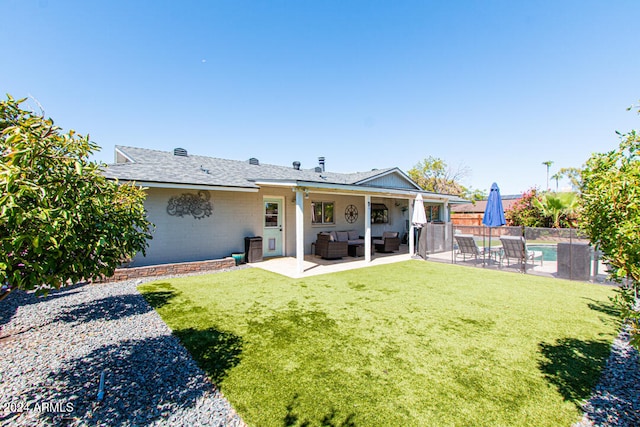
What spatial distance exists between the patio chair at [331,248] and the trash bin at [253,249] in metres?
2.77

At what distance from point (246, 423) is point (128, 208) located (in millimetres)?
2753

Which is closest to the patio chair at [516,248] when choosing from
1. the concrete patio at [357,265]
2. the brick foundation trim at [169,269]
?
the concrete patio at [357,265]

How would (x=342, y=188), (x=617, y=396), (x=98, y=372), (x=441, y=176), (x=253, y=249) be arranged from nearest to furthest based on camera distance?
1. (x=617, y=396)
2. (x=98, y=372)
3. (x=342, y=188)
4. (x=253, y=249)
5. (x=441, y=176)

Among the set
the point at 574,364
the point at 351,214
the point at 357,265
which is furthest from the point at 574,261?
the point at 351,214

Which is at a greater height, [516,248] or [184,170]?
[184,170]

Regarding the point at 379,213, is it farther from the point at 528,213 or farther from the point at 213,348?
the point at 528,213

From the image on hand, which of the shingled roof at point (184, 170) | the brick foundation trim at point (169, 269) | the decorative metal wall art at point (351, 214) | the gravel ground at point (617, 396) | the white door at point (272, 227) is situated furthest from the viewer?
the decorative metal wall art at point (351, 214)

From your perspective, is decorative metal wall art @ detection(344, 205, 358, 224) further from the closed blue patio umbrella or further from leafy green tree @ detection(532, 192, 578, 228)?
leafy green tree @ detection(532, 192, 578, 228)

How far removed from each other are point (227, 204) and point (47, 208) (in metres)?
9.54

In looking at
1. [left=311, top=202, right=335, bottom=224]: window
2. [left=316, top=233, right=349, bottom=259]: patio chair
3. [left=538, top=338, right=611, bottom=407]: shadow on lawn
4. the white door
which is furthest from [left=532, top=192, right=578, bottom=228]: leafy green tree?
the white door

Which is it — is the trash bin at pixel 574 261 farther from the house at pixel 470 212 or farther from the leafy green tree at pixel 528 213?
the house at pixel 470 212

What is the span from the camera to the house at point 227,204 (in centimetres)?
957

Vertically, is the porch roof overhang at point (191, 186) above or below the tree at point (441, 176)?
below

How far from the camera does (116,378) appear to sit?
3490 millimetres
